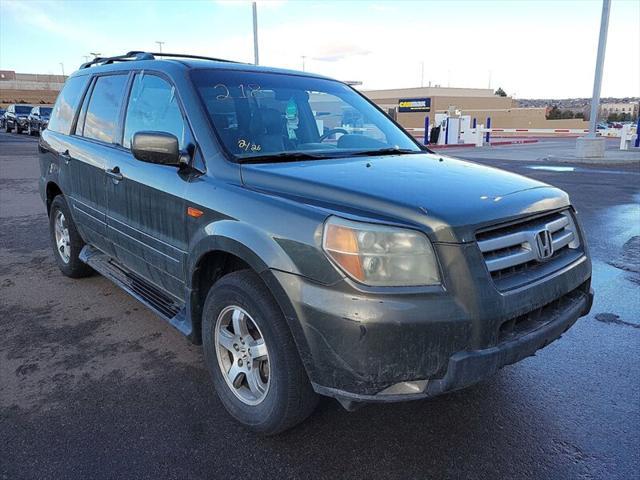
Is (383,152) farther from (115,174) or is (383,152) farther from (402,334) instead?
(115,174)

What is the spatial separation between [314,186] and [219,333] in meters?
1.02

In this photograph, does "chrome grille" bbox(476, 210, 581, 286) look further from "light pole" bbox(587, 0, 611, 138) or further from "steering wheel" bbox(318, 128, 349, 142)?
"light pole" bbox(587, 0, 611, 138)

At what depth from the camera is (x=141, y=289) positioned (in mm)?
3805

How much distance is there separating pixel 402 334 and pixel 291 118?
1993 millimetres

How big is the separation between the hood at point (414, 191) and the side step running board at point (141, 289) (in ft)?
3.51

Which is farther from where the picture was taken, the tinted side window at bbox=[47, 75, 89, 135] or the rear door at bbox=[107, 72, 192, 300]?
the tinted side window at bbox=[47, 75, 89, 135]

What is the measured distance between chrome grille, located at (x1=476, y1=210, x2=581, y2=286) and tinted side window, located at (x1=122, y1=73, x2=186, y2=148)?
1.90 m

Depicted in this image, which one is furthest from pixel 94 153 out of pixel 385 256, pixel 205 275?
pixel 385 256

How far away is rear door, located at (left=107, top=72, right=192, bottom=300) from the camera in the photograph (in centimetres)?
315

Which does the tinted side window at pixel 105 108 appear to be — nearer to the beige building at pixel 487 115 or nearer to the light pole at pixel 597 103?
the light pole at pixel 597 103

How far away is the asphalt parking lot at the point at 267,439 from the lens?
250 centimetres

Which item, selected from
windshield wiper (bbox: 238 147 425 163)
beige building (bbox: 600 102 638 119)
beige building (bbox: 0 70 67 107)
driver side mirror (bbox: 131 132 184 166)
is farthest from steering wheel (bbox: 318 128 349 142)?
beige building (bbox: 600 102 638 119)

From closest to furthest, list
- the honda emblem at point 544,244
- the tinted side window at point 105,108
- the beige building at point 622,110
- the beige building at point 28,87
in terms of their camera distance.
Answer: the honda emblem at point 544,244 → the tinted side window at point 105,108 → the beige building at point 28,87 → the beige building at point 622,110

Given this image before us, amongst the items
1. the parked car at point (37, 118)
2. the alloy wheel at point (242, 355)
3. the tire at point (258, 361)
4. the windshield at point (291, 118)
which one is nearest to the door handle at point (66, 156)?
the windshield at point (291, 118)
